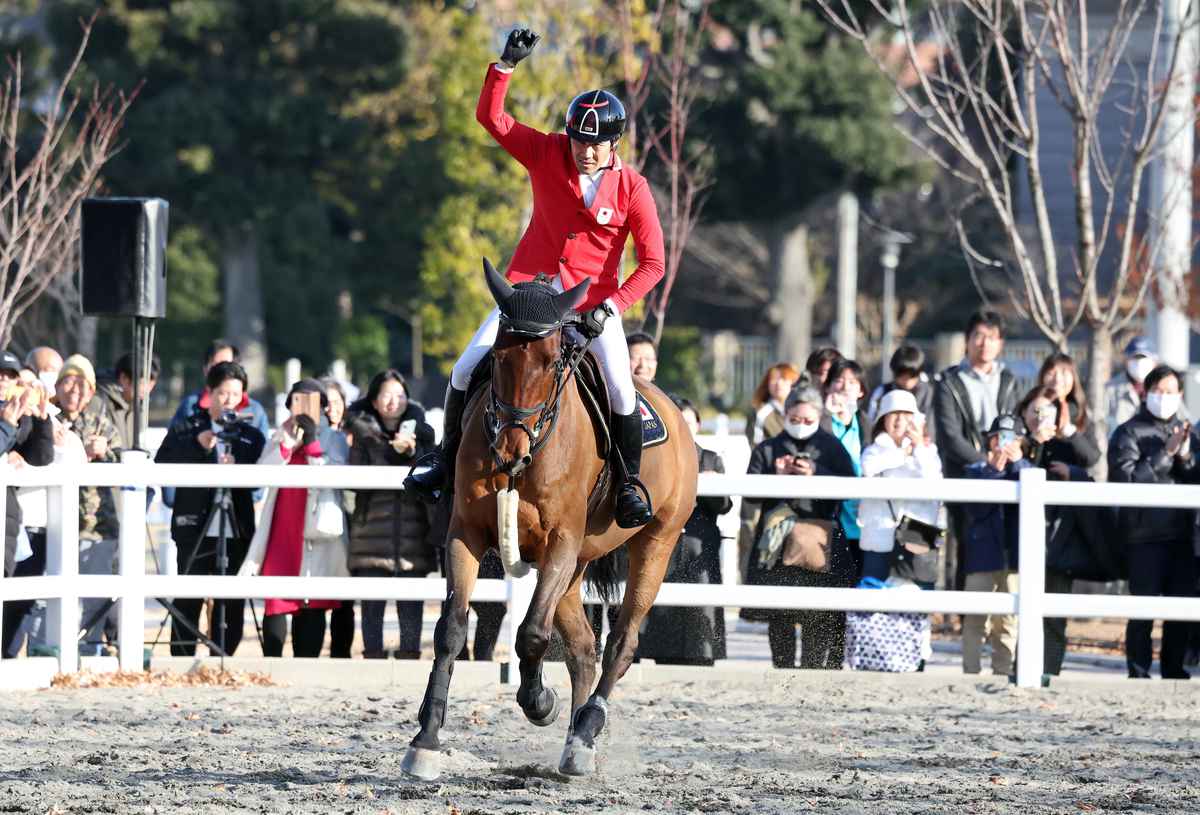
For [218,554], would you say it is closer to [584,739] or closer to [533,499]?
[584,739]

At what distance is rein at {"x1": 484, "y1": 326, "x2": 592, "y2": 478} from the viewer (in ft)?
23.0

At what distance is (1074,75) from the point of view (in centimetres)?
1375

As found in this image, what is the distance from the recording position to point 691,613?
10992mm

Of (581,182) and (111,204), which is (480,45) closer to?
(111,204)

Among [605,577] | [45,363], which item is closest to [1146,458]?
[605,577]

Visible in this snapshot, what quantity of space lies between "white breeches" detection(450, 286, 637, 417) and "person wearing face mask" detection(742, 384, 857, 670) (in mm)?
3048

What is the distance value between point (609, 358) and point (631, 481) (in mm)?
555

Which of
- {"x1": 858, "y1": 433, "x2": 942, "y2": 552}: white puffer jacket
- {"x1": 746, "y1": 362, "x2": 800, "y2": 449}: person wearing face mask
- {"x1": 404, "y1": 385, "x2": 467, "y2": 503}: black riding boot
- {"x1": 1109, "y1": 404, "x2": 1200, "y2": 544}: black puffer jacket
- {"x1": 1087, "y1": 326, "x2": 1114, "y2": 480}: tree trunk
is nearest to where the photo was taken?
{"x1": 404, "y1": 385, "x2": 467, "y2": 503}: black riding boot

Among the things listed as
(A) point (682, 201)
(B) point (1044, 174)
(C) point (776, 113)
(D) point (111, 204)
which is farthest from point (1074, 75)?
(B) point (1044, 174)

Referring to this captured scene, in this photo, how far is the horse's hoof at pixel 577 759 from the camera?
761 centimetres

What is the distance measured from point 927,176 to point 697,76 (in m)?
4.40

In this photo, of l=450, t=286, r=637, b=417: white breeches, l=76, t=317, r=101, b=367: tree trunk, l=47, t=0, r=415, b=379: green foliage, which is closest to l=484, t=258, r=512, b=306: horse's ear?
l=450, t=286, r=637, b=417: white breeches

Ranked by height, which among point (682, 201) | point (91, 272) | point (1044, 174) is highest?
point (1044, 174)

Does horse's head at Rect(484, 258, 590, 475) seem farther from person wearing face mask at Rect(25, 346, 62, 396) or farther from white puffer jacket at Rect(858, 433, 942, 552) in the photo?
person wearing face mask at Rect(25, 346, 62, 396)
